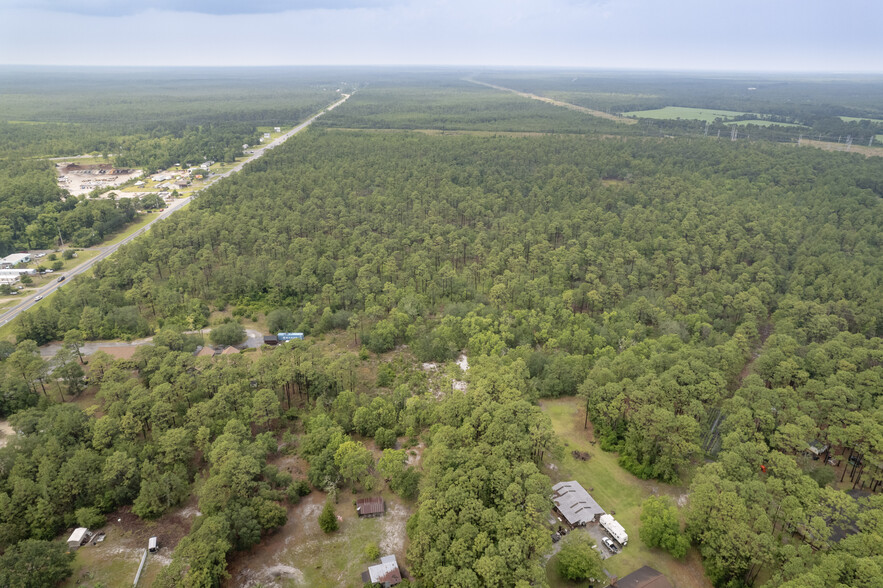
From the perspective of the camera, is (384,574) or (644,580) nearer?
(644,580)

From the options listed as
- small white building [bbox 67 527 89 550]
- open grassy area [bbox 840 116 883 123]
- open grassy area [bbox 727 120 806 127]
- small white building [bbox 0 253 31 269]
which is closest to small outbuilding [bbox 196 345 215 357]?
small white building [bbox 67 527 89 550]

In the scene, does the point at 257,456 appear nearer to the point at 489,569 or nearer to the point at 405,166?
the point at 489,569

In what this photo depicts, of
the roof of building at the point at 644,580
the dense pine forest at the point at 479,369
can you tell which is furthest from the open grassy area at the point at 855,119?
the roof of building at the point at 644,580

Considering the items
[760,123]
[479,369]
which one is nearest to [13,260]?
[479,369]

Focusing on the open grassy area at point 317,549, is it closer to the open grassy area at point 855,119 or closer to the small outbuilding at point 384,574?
the small outbuilding at point 384,574

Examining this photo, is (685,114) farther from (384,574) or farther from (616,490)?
(384,574)

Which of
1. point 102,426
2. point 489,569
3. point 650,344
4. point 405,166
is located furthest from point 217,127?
point 489,569
